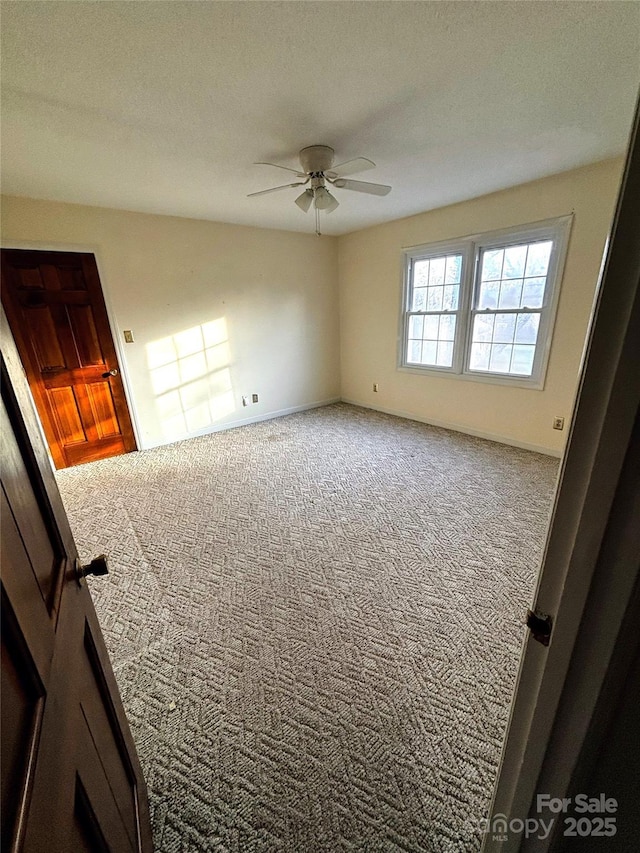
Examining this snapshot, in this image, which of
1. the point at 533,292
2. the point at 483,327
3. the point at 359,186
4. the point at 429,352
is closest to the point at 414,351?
the point at 429,352

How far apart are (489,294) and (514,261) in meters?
0.35

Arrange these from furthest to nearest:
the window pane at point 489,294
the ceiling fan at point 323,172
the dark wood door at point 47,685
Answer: the window pane at point 489,294 < the ceiling fan at point 323,172 < the dark wood door at point 47,685

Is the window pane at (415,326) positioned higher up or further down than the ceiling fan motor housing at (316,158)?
further down

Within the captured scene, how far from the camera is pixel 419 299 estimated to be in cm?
421

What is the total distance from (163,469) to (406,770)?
2991mm

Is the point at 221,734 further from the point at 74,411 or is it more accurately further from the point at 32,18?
the point at 74,411

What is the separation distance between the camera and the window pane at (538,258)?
311 centimetres

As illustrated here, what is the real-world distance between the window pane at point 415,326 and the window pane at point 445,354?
319mm

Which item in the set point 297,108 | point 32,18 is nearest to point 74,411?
point 32,18

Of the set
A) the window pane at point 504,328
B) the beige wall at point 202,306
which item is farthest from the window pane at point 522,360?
the beige wall at point 202,306

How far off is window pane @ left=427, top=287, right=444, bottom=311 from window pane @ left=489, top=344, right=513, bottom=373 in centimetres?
81

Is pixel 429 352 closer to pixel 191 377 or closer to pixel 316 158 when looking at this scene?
pixel 316 158

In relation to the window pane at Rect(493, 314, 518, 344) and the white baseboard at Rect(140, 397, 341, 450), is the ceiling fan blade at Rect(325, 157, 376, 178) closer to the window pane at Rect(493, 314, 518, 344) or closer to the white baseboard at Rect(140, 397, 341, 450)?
the window pane at Rect(493, 314, 518, 344)

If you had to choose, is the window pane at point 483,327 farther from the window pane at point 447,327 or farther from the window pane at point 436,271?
the window pane at point 436,271
